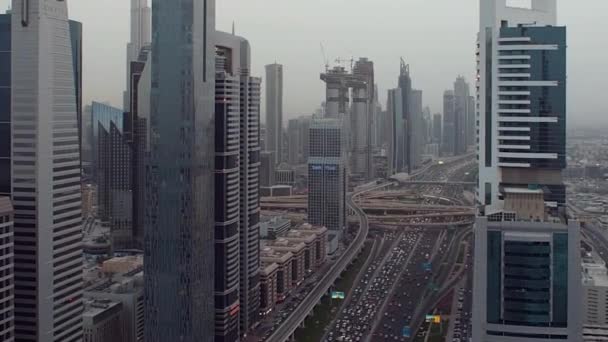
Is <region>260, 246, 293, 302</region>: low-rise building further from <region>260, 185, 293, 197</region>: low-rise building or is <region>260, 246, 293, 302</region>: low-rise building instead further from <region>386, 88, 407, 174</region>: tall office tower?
<region>386, 88, 407, 174</region>: tall office tower

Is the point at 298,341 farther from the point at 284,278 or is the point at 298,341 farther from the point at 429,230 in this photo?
the point at 429,230

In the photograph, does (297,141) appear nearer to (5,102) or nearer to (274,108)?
(274,108)

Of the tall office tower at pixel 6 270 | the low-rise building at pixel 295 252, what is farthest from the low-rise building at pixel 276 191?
the tall office tower at pixel 6 270

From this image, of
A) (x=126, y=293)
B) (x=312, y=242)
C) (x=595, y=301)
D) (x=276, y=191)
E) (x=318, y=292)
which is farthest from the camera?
(x=276, y=191)

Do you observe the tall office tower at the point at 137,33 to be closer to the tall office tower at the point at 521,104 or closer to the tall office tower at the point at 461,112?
the tall office tower at the point at 521,104

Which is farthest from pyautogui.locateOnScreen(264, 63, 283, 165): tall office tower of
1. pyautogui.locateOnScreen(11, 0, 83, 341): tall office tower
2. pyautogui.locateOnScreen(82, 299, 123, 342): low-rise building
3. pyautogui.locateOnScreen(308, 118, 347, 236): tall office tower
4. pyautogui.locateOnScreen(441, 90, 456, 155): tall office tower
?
pyautogui.locateOnScreen(11, 0, 83, 341): tall office tower

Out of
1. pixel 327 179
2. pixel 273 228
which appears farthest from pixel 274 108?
pixel 273 228
